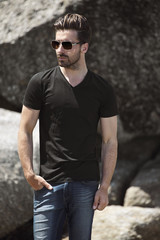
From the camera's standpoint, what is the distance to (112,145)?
3.57 m

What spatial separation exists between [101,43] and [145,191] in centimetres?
231

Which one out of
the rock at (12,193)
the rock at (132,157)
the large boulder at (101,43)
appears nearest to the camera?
the rock at (12,193)

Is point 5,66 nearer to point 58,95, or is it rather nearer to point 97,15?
point 97,15

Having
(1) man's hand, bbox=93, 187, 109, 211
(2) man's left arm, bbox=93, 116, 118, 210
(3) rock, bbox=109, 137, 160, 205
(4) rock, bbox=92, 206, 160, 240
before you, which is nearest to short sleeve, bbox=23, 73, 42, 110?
(2) man's left arm, bbox=93, 116, 118, 210

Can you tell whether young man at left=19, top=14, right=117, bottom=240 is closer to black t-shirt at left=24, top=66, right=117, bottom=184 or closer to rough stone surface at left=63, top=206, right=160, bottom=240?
black t-shirt at left=24, top=66, right=117, bottom=184

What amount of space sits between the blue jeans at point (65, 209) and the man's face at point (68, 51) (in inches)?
37.7

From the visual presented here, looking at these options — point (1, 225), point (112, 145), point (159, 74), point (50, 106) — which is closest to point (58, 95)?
point (50, 106)

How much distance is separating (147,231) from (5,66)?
3153 millimetres

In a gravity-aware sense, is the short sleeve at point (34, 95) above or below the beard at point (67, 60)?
below

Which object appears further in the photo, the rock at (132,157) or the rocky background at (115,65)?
the rock at (132,157)

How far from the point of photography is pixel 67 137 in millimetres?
3393

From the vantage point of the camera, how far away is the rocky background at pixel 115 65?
5941mm

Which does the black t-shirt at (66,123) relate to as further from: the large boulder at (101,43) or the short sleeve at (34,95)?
the large boulder at (101,43)

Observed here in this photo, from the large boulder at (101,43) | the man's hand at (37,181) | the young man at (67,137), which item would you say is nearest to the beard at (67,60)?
the young man at (67,137)
